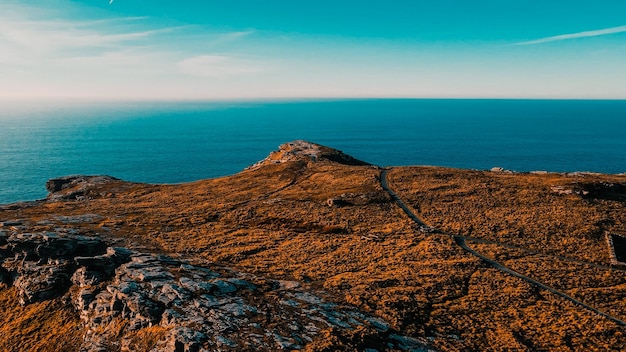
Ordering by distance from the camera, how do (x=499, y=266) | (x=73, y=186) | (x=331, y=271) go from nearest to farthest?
(x=331, y=271)
(x=499, y=266)
(x=73, y=186)

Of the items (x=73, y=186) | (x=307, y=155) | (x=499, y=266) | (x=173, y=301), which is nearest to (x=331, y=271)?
(x=173, y=301)

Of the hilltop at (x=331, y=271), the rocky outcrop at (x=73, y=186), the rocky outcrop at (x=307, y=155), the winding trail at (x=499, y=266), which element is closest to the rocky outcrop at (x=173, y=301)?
the hilltop at (x=331, y=271)

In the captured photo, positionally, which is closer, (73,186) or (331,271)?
(331,271)

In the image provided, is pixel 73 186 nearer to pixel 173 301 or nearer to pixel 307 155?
pixel 307 155

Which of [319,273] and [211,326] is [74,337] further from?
[319,273]

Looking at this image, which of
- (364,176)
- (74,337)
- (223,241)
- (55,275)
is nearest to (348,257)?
(223,241)

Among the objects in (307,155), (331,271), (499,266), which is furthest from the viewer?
(307,155)

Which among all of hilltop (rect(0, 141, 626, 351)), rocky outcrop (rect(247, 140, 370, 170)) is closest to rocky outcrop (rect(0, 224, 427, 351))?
hilltop (rect(0, 141, 626, 351))
